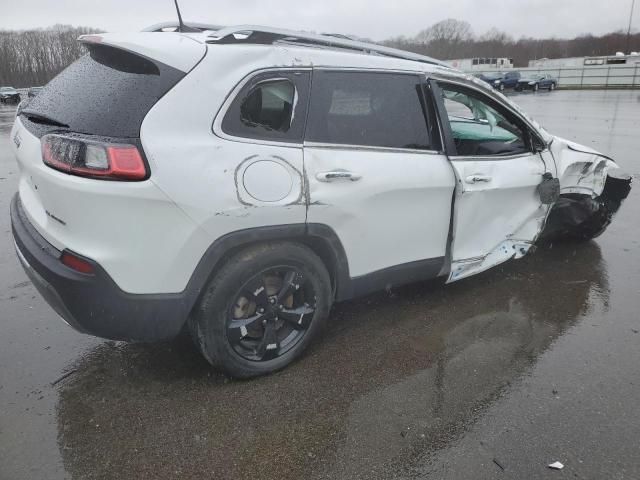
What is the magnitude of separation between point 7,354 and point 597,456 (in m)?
3.34

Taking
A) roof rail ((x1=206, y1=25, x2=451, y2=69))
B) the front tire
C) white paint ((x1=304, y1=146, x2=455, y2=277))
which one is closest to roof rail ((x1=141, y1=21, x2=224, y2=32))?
roof rail ((x1=206, y1=25, x2=451, y2=69))

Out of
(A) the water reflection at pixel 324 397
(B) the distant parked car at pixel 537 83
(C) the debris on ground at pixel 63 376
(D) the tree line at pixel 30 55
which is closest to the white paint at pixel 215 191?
(A) the water reflection at pixel 324 397

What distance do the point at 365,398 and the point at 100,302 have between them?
57.1 inches

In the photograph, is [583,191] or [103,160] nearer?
[103,160]

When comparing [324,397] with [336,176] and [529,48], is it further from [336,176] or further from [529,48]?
[529,48]

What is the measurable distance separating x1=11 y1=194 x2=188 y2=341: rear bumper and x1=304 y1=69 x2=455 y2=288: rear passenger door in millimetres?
882

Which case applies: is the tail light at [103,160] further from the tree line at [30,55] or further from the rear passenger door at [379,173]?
the tree line at [30,55]

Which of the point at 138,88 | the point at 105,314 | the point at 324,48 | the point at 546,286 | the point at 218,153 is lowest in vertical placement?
the point at 546,286

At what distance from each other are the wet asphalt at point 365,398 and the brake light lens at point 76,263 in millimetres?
822

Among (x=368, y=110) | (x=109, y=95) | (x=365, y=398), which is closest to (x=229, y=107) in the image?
(x=109, y=95)

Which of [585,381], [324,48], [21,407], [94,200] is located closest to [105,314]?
[94,200]

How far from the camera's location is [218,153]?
2.40 m

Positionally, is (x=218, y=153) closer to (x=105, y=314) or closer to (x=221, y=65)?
(x=221, y=65)

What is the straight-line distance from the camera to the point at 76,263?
2.27m
